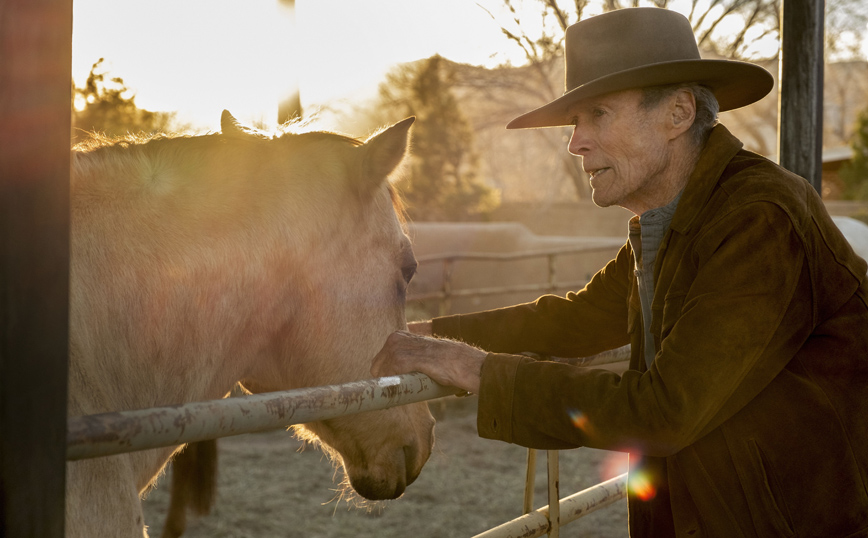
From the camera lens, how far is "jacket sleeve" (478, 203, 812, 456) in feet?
4.38

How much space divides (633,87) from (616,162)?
189mm

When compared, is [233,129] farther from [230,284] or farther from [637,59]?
[637,59]

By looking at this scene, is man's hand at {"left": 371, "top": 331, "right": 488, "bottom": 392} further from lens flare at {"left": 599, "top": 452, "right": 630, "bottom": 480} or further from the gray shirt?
lens flare at {"left": 599, "top": 452, "right": 630, "bottom": 480}

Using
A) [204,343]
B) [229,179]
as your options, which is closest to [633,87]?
[229,179]

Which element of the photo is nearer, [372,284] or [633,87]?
[633,87]

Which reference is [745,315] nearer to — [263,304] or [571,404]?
[571,404]

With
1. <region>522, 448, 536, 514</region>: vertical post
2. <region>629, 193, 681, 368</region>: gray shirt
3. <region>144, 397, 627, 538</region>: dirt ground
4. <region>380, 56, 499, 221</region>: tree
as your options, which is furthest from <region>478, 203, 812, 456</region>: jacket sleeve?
<region>380, 56, 499, 221</region>: tree

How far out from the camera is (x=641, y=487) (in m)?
1.70

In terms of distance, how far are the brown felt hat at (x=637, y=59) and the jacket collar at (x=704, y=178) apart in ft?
0.61

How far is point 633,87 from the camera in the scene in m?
1.72

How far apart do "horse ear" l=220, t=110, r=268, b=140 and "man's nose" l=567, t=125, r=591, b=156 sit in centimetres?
81

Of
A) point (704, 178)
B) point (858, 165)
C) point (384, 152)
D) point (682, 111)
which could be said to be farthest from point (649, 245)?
point (858, 165)

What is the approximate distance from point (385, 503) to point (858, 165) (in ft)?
74.3

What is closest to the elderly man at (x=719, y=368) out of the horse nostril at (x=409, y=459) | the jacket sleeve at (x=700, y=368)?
the jacket sleeve at (x=700, y=368)
